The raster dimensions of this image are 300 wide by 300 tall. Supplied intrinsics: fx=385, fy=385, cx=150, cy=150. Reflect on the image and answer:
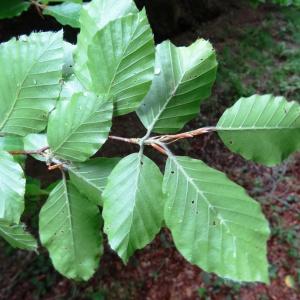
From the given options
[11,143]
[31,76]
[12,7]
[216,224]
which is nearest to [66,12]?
[12,7]

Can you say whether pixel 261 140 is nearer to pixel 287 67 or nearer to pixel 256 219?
pixel 256 219

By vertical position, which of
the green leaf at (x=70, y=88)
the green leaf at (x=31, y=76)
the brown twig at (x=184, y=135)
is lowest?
the brown twig at (x=184, y=135)

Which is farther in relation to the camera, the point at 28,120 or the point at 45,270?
the point at 45,270

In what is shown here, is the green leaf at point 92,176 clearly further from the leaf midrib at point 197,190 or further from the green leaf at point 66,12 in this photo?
the green leaf at point 66,12

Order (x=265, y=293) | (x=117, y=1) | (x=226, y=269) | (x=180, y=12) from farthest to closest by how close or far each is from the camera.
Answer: (x=180, y=12)
(x=265, y=293)
(x=117, y=1)
(x=226, y=269)

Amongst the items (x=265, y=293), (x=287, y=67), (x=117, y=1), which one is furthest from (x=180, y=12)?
(x=117, y=1)

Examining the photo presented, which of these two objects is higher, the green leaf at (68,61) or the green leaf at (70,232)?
the green leaf at (68,61)

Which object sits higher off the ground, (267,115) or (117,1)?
(117,1)

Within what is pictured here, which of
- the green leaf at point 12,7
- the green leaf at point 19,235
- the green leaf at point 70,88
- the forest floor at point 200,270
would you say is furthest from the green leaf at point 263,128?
the forest floor at point 200,270
